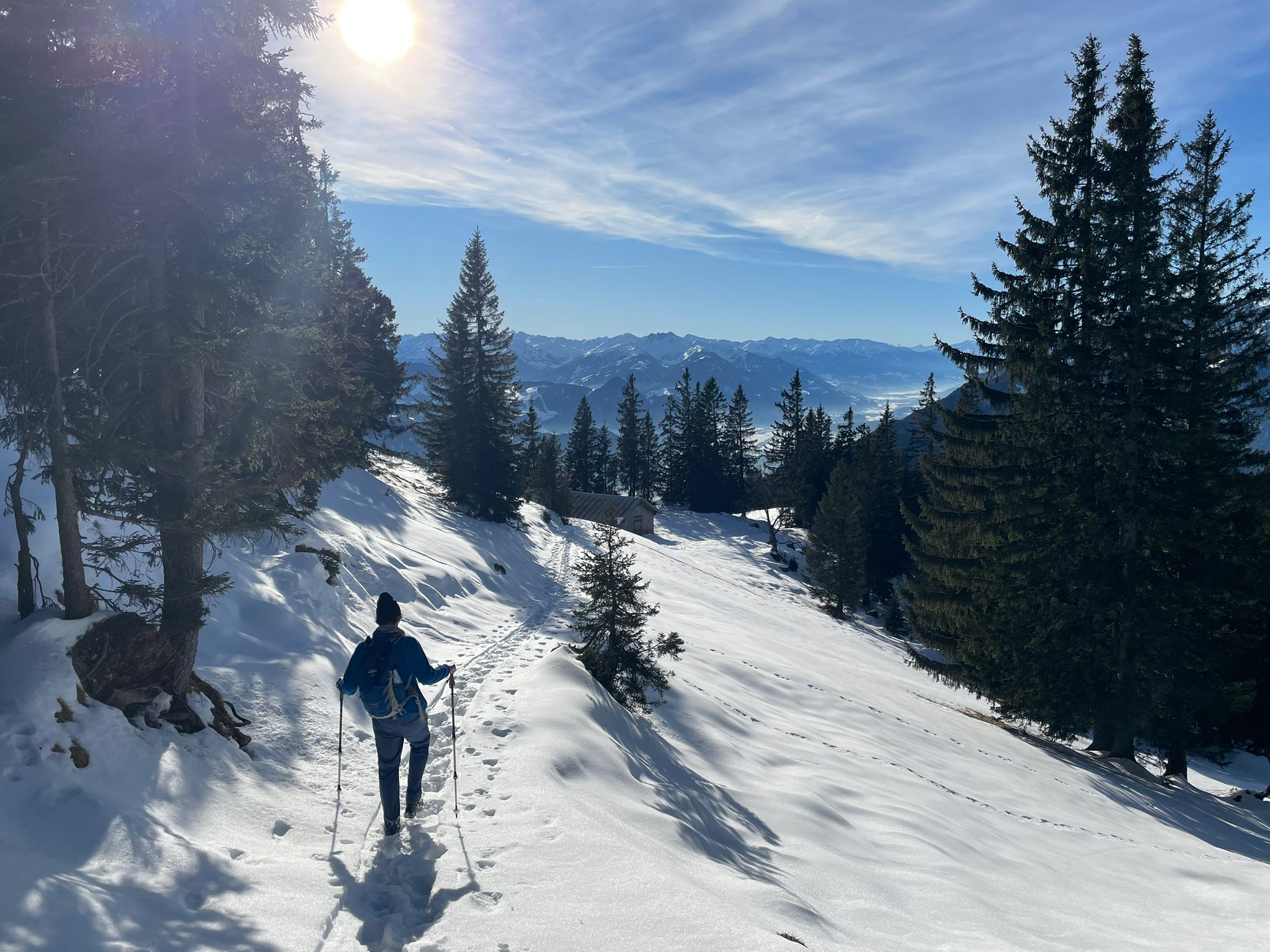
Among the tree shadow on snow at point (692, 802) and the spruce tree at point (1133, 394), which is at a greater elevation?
the spruce tree at point (1133, 394)

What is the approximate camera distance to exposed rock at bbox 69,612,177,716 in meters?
6.41

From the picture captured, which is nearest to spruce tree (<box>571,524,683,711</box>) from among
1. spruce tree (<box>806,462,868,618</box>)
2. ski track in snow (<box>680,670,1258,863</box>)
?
ski track in snow (<box>680,670,1258,863</box>)

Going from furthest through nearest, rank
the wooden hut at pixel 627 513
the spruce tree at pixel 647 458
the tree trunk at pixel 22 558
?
the spruce tree at pixel 647 458 → the wooden hut at pixel 627 513 → the tree trunk at pixel 22 558

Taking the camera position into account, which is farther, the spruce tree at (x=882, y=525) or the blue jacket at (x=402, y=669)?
the spruce tree at (x=882, y=525)

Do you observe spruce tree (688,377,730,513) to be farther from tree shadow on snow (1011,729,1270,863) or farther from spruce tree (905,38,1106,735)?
tree shadow on snow (1011,729,1270,863)

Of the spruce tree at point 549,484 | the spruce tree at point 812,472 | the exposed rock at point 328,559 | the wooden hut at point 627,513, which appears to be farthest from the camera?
the spruce tree at point 812,472

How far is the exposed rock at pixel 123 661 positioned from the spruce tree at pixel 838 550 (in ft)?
122

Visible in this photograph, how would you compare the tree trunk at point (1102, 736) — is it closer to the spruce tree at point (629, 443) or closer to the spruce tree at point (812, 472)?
the spruce tree at point (812, 472)

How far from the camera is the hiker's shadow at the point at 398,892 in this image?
4688 mm

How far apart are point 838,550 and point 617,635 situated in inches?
1233

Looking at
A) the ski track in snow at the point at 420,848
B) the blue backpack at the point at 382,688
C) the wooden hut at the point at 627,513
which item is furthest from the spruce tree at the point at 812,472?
the blue backpack at the point at 382,688

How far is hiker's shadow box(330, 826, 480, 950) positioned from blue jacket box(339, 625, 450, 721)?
1.15 meters

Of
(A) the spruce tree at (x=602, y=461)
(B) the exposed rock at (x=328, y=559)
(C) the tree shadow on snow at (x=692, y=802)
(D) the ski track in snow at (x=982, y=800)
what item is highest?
(A) the spruce tree at (x=602, y=461)

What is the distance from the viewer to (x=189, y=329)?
687 centimetres
